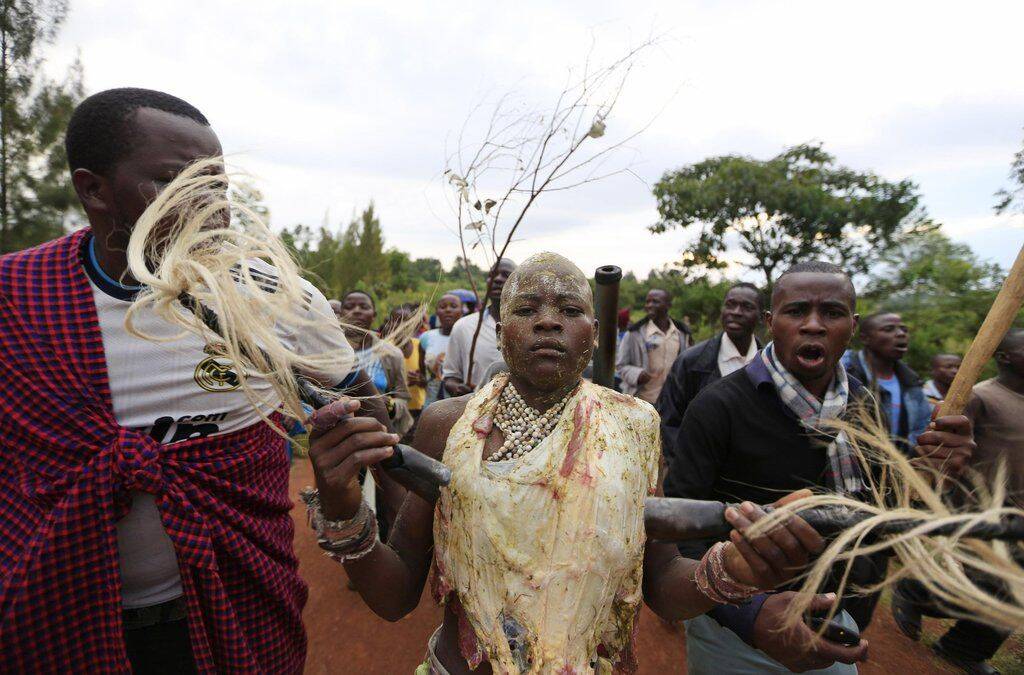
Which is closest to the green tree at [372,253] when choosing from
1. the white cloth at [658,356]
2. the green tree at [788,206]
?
the green tree at [788,206]

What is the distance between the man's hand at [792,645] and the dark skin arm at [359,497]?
1.00 m

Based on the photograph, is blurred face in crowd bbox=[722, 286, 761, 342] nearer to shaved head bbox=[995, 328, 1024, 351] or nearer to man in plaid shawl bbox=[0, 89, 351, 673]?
shaved head bbox=[995, 328, 1024, 351]

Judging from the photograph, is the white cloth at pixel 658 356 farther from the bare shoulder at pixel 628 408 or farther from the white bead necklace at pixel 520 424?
the white bead necklace at pixel 520 424

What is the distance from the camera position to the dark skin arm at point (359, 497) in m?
1.12

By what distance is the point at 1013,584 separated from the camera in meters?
0.90

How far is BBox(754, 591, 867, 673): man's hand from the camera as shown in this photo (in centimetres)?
143

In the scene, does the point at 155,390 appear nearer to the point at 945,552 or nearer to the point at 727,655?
the point at 945,552

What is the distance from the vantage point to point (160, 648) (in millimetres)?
1539

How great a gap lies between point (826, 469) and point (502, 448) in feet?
3.79

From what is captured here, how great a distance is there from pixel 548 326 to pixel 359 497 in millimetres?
637

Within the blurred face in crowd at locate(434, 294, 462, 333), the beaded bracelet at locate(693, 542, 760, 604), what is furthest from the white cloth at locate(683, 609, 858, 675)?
the blurred face in crowd at locate(434, 294, 462, 333)

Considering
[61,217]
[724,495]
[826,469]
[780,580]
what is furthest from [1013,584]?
[61,217]

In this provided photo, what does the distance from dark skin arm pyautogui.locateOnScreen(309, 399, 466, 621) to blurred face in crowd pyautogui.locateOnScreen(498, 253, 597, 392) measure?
1.03 ft

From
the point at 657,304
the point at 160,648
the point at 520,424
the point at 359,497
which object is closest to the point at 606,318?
the point at 520,424
